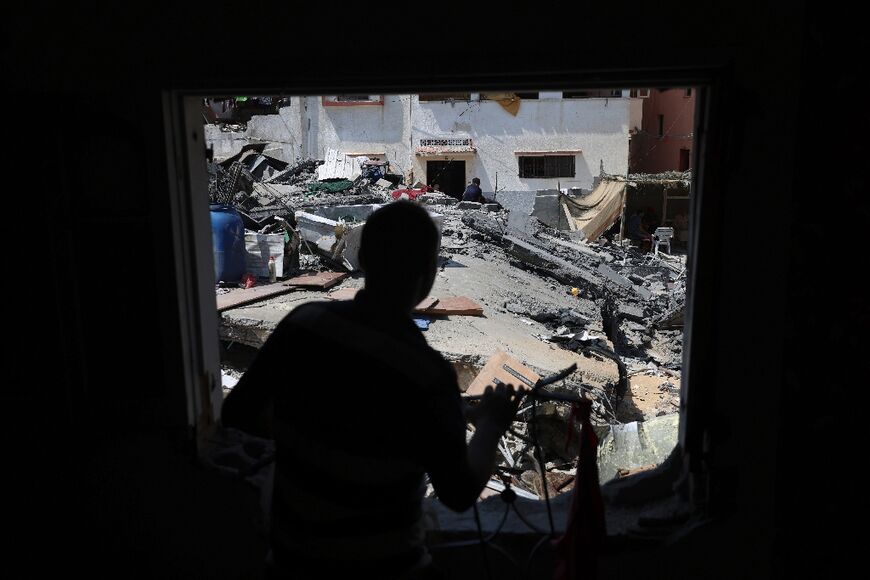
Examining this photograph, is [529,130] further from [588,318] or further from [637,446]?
[637,446]

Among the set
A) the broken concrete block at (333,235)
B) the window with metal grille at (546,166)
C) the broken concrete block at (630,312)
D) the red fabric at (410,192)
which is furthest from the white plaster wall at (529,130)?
the broken concrete block at (630,312)

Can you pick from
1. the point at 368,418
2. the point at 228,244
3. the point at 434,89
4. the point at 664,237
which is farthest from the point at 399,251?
the point at 664,237

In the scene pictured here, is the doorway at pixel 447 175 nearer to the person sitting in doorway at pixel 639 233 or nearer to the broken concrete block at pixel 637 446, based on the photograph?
the person sitting in doorway at pixel 639 233

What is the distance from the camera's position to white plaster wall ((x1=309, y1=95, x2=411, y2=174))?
27.6 meters

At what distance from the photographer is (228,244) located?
11.1 meters

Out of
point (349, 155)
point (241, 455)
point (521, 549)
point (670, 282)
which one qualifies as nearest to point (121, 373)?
point (241, 455)

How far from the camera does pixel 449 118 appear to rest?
27.5 m

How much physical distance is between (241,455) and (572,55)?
1.76 meters

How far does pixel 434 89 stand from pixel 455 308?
8.48 meters

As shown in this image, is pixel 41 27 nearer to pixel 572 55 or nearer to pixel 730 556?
pixel 572 55

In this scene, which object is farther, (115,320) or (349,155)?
(349,155)

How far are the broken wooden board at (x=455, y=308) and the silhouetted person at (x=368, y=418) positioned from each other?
8759 millimetres

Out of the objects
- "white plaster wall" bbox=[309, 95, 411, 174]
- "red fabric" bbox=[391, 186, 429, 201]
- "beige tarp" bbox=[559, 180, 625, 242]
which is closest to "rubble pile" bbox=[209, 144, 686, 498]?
"red fabric" bbox=[391, 186, 429, 201]

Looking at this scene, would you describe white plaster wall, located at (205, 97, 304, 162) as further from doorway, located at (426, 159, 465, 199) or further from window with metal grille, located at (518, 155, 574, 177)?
window with metal grille, located at (518, 155, 574, 177)
